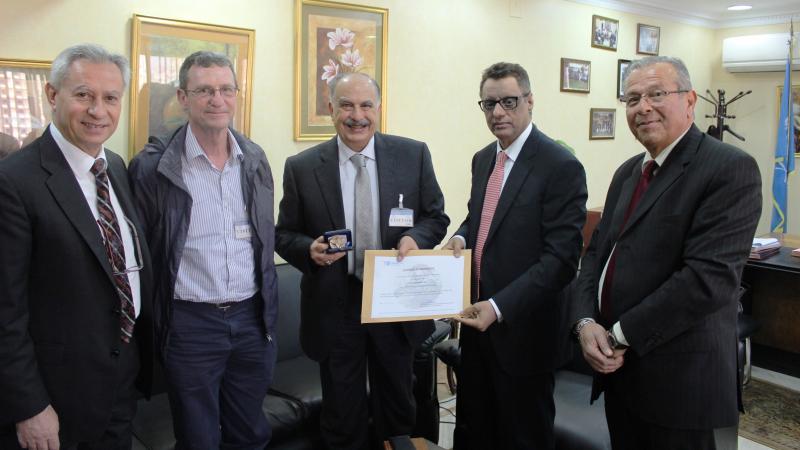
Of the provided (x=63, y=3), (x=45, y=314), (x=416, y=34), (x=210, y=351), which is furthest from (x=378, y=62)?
(x=45, y=314)

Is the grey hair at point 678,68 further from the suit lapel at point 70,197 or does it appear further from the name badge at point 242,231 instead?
the suit lapel at point 70,197

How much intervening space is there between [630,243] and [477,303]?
0.57 metres

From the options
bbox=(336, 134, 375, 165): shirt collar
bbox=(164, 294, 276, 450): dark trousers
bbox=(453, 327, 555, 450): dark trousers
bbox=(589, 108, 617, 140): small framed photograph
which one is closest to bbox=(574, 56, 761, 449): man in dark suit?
bbox=(453, 327, 555, 450): dark trousers

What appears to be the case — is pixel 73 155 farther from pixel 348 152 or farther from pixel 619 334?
pixel 619 334

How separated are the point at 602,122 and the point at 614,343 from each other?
14.5 ft

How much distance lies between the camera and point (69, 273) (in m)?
1.54

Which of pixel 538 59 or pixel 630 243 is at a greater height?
pixel 538 59

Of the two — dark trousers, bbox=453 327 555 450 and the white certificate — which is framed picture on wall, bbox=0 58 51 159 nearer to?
the white certificate

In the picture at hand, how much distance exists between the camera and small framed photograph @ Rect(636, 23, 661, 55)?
19.4 feet

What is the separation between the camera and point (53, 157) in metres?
1.58

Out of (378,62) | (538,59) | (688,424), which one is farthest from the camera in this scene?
(538,59)

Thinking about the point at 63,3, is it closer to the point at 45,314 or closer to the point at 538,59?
the point at 45,314

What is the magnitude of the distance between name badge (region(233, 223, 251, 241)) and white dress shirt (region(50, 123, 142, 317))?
330 mm

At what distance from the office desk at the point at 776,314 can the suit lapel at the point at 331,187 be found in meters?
3.23
